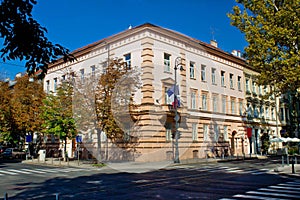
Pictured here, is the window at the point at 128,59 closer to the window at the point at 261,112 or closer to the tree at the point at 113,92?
the tree at the point at 113,92

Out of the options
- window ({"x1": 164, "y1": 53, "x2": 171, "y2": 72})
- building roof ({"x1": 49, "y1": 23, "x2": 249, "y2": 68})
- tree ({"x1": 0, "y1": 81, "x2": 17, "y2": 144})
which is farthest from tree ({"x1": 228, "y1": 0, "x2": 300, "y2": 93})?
tree ({"x1": 0, "y1": 81, "x2": 17, "y2": 144})

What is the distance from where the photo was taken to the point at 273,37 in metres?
23.7

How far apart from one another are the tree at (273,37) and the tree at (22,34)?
20.5 meters

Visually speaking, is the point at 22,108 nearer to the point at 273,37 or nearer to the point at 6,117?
the point at 6,117

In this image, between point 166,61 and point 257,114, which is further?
point 257,114

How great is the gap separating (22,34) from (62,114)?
80.0 feet

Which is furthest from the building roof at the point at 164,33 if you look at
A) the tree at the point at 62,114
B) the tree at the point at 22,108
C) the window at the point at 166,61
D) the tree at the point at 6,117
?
the tree at the point at 6,117

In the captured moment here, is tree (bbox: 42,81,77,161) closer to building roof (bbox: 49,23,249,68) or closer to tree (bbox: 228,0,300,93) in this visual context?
building roof (bbox: 49,23,249,68)

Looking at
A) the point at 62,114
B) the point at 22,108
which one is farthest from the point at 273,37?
the point at 22,108

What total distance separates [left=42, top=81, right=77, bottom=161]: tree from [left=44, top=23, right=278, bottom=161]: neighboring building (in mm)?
2283

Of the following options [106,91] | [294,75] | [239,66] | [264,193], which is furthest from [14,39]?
[239,66]

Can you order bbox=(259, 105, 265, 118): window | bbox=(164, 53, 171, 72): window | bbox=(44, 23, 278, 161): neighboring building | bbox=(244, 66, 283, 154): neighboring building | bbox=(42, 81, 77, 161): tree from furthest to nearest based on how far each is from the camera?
bbox=(259, 105, 265, 118): window
bbox=(244, 66, 283, 154): neighboring building
bbox=(42, 81, 77, 161): tree
bbox=(164, 53, 171, 72): window
bbox=(44, 23, 278, 161): neighboring building

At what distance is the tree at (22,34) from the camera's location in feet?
18.5

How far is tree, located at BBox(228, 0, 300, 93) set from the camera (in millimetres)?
22672
